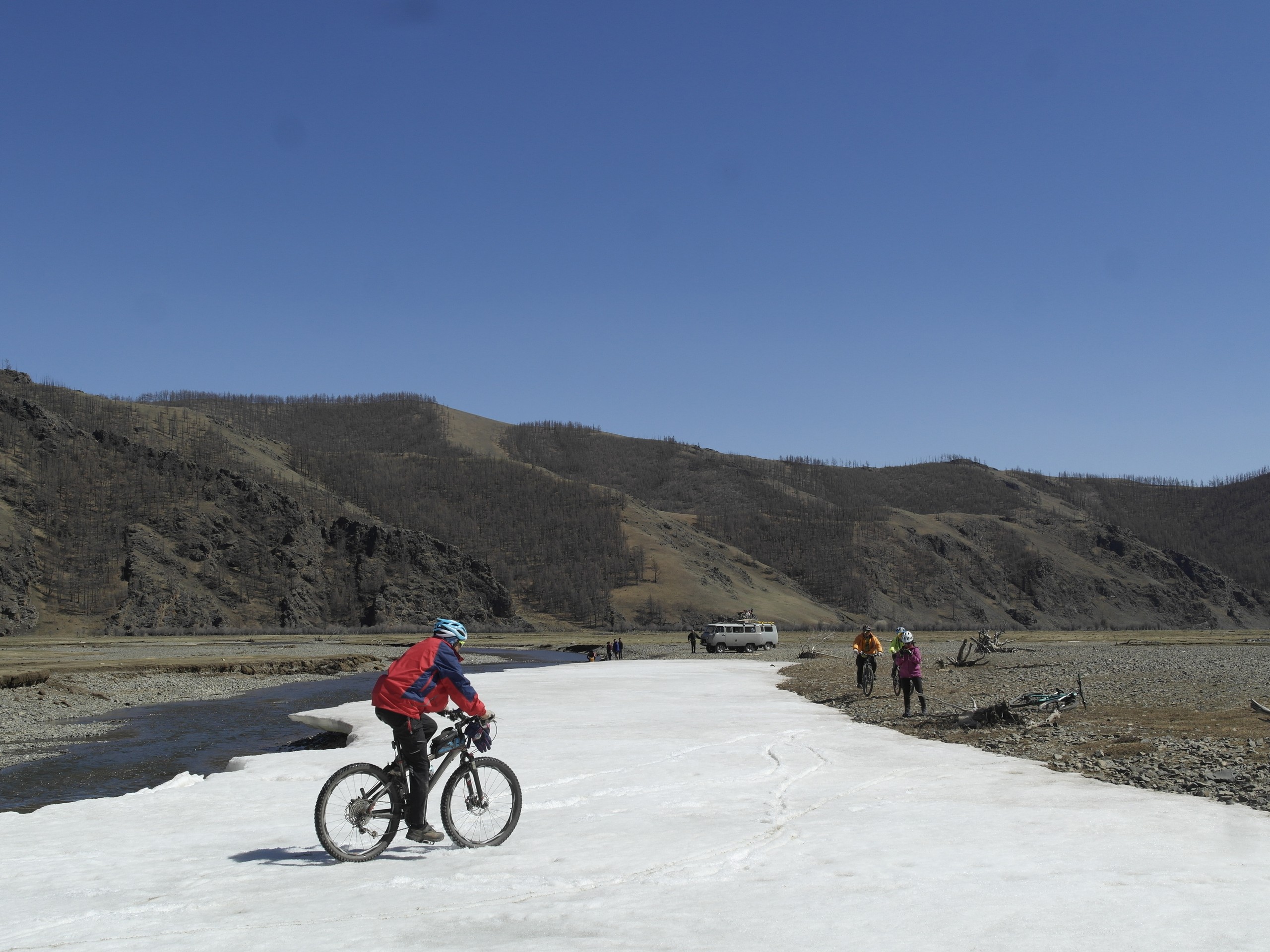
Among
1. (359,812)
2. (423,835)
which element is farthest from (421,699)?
(423,835)

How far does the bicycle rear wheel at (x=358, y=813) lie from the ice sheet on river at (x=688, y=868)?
174 mm

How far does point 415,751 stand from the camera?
8.32 meters

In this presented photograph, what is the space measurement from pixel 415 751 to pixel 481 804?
0.95m

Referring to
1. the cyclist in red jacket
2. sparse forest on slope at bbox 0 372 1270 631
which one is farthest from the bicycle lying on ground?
sparse forest on slope at bbox 0 372 1270 631

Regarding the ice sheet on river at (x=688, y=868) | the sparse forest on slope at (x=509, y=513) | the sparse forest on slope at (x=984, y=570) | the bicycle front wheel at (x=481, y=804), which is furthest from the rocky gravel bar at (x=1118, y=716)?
the sparse forest on slope at (x=984, y=570)

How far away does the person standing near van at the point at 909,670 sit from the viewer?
20391 mm

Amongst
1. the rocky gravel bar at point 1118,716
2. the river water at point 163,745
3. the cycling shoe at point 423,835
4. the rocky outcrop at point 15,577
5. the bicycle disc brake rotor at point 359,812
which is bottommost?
the river water at point 163,745

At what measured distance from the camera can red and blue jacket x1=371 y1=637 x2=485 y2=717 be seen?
26.9ft

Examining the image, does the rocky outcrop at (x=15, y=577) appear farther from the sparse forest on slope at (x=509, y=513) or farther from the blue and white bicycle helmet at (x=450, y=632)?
the blue and white bicycle helmet at (x=450, y=632)

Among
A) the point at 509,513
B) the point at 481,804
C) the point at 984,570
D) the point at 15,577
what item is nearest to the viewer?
the point at 481,804

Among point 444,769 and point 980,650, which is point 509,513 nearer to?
point 980,650

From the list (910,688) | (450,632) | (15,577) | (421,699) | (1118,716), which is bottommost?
(1118,716)

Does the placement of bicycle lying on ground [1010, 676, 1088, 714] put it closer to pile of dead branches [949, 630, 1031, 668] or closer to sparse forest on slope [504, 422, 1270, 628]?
pile of dead branches [949, 630, 1031, 668]

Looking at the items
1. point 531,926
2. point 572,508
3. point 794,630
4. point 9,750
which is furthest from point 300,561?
point 531,926
